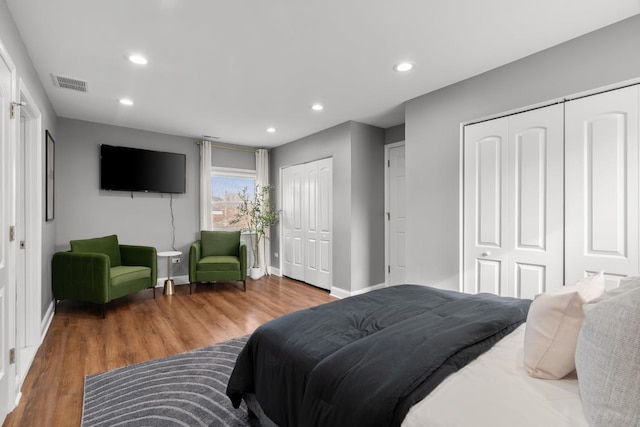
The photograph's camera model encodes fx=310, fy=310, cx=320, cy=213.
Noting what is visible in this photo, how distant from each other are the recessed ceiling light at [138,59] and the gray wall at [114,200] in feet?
7.92

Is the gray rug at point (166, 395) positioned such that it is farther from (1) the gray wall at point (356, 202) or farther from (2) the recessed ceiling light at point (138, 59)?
(2) the recessed ceiling light at point (138, 59)

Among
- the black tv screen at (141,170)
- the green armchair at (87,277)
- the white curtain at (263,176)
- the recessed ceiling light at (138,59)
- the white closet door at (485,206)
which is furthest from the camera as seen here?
the white curtain at (263,176)

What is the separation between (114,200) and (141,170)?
578mm

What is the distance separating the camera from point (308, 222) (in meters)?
5.14

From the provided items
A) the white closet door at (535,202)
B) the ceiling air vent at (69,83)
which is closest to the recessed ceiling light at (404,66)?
the white closet door at (535,202)

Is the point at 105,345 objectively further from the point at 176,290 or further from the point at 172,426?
the point at 176,290

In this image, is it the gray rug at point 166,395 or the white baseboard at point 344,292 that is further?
the white baseboard at point 344,292

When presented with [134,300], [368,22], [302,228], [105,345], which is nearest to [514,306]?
[368,22]

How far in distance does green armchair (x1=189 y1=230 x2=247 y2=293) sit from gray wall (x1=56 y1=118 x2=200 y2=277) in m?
0.39

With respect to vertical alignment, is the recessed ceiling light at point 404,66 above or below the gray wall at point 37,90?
above

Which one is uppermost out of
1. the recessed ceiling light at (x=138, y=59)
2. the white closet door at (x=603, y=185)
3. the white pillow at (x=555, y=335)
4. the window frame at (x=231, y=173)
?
the recessed ceiling light at (x=138, y=59)

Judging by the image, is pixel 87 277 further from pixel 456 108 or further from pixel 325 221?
pixel 456 108

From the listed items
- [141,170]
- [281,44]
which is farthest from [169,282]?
[281,44]

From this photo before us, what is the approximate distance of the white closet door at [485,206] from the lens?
2.65 meters
